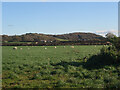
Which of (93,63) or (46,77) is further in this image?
(93,63)

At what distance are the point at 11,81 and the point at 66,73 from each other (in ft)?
14.1

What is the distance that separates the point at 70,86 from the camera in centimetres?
1112

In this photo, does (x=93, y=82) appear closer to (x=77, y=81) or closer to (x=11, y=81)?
(x=77, y=81)

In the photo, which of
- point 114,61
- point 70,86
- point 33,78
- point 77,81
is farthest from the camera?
point 114,61

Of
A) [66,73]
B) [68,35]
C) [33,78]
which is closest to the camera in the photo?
[33,78]

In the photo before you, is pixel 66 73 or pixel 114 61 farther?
pixel 114 61

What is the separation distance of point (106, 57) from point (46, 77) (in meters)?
7.32

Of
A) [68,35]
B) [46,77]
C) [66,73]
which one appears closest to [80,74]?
[66,73]

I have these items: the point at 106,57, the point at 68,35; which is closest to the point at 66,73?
the point at 106,57

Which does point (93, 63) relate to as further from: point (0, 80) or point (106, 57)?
point (0, 80)

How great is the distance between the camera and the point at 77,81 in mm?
11953

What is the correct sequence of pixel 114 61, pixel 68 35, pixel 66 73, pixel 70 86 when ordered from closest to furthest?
pixel 70 86 → pixel 66 73 → pixel 114 61 → pixel 68 35

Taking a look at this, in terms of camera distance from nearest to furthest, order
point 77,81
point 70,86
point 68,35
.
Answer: point 70,86
point 77,81
point 68,35

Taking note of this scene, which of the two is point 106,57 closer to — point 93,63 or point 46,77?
point 93,63
